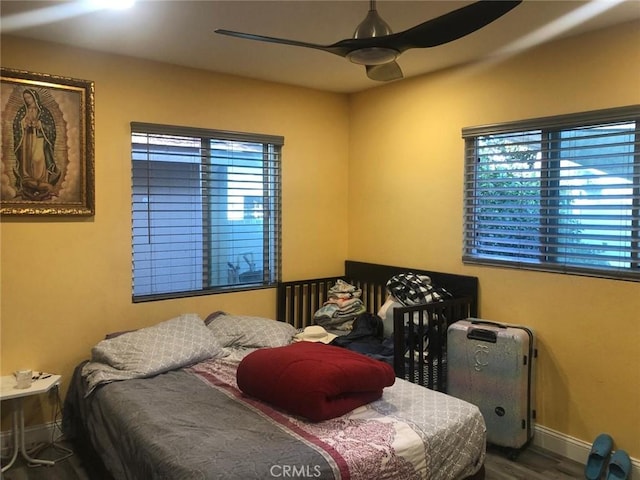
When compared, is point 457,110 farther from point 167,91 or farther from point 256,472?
point 256,472

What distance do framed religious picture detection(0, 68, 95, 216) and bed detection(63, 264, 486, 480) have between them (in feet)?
3.05

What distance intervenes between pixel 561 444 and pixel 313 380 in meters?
1.82

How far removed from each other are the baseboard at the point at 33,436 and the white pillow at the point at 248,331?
3.70ft

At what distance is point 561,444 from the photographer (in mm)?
3006

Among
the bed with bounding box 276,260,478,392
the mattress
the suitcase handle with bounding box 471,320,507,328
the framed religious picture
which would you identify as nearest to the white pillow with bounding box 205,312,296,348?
the bed with bounding box 276,260,478,392

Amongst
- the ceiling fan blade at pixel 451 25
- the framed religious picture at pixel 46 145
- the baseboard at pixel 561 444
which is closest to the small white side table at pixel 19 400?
the framed religious picture at pixel 46 145

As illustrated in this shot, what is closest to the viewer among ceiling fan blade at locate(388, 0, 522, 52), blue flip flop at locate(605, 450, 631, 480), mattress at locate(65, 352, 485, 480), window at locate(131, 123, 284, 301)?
ceiling fan blade at locate(388, 0, 522, 52)

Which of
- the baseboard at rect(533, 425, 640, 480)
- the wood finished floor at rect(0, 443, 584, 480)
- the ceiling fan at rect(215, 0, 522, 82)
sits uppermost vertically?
the ceiling fan at rect(215, 0, 522, 82)

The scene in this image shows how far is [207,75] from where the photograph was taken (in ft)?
11.9

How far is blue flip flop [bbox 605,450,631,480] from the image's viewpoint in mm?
2602

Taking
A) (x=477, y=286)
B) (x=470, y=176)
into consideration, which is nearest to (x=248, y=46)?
(x=470, y=176)

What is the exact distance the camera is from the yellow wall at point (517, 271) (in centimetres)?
275

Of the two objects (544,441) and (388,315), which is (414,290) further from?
(544,441)

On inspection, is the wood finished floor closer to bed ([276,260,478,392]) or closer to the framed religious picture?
bed ([276,260,478,392])
